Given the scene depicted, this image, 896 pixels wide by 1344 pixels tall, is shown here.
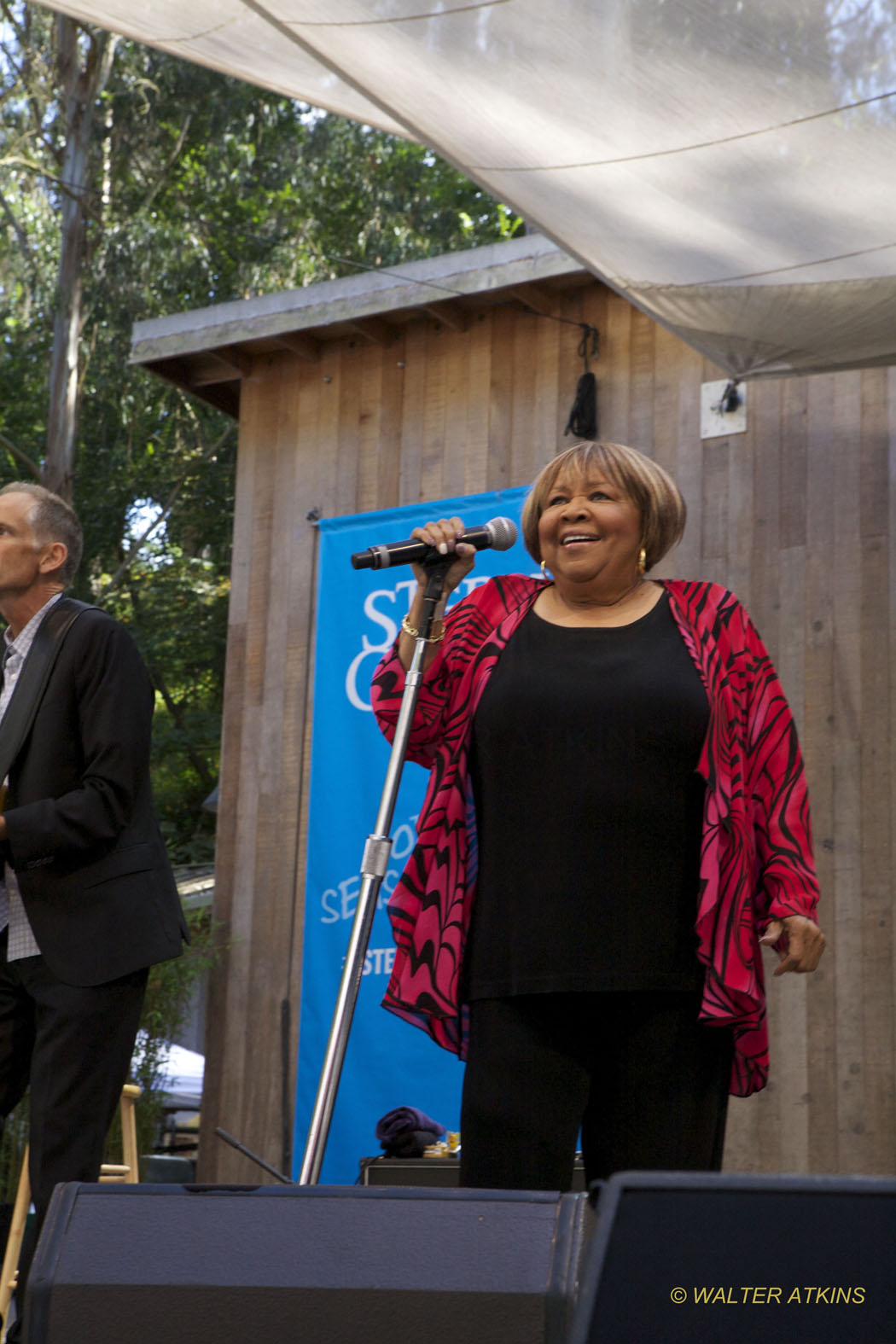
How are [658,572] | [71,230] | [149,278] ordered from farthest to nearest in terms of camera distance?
1. [149,278]
2. [71,230]
3. [658,572]

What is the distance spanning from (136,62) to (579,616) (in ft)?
50.0

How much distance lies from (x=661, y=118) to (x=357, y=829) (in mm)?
2982

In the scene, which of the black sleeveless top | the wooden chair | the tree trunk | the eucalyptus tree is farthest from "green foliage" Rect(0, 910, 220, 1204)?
the eucalyptus tree

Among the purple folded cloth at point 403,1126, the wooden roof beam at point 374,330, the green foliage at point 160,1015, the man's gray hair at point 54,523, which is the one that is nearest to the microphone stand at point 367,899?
the man's gray hair at point 54,523

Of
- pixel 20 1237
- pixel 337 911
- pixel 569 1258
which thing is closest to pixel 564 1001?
pixel 569 1258

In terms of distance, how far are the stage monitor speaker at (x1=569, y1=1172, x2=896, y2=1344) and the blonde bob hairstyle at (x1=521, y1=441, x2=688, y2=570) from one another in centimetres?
132

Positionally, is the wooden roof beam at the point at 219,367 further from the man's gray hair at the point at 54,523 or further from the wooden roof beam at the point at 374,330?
the man's gray hair at the point at 54,523

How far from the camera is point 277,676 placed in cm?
622

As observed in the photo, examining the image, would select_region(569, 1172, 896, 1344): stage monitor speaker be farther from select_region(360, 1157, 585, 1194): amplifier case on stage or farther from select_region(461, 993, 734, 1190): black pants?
select_region(360, 1157, 585, 1194): amplifier case on stage

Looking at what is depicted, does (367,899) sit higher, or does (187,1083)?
(367,899)

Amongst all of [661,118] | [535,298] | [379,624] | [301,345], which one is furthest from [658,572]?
[661,118]

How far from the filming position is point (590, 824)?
220 centimetres

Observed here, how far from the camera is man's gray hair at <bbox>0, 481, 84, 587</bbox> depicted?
3.22 metres

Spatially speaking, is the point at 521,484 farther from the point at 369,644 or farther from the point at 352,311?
the point at 352,311
